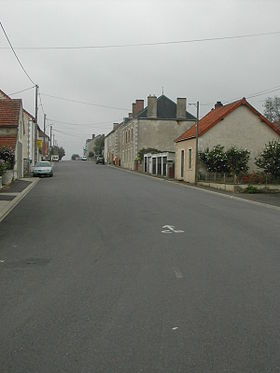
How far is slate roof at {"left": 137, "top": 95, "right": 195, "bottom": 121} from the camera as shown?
202 feet

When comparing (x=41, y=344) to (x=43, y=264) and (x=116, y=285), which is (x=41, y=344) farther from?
(x=43, y=264)

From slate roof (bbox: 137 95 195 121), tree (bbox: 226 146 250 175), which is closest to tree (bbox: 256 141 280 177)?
tree (bbox: 226 146 250 175)

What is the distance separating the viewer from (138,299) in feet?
18.9

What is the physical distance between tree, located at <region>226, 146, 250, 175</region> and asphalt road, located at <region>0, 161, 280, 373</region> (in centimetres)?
2190

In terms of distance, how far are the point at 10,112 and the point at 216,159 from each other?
1547 cm

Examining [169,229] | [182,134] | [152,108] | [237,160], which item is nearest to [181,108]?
[152,108]

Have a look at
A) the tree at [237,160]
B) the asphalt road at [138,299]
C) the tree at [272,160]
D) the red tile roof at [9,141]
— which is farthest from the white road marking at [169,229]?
the tree at [237,160]

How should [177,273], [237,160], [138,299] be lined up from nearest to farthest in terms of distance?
[138,299], [177,273], [237,160]

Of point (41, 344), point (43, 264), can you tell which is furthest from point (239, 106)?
point (41, 344)

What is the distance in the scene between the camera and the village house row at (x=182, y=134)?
118 ft

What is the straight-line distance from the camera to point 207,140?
35594mm

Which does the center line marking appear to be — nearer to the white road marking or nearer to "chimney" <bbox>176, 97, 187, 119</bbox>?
the white road marking

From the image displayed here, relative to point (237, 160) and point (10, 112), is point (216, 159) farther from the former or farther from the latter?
point (10, 112)

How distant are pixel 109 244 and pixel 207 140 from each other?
27070mm
